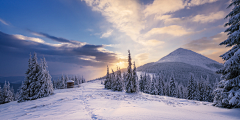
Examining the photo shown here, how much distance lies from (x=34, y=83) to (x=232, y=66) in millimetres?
36194

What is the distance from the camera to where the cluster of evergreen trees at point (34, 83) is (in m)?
21.1

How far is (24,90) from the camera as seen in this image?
21.3 meters

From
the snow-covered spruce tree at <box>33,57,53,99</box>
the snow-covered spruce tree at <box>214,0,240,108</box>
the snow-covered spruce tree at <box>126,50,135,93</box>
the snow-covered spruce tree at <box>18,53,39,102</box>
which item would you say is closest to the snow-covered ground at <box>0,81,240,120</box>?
the snow-covered spruce tree at <box>214,0,240,108</box>

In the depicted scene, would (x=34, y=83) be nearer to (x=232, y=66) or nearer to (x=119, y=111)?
(x=119, y=111)

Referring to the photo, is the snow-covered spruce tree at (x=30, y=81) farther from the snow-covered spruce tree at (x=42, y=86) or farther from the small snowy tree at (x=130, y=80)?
the small snowy tree at (x=130, y=80)

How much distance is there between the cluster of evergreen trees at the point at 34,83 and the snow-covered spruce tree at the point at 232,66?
32.7 metres

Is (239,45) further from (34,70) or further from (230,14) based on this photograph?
(34,70)

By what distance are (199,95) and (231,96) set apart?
41.9m

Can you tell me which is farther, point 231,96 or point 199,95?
point 199,95

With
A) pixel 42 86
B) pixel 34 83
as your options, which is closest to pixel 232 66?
pixel 42 86

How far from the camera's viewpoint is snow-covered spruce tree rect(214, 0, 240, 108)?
9820 mm

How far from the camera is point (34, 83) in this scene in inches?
890

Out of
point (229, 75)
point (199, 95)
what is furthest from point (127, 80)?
point (199, 95)

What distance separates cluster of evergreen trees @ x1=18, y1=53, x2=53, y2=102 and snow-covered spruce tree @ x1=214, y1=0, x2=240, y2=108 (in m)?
32.7
